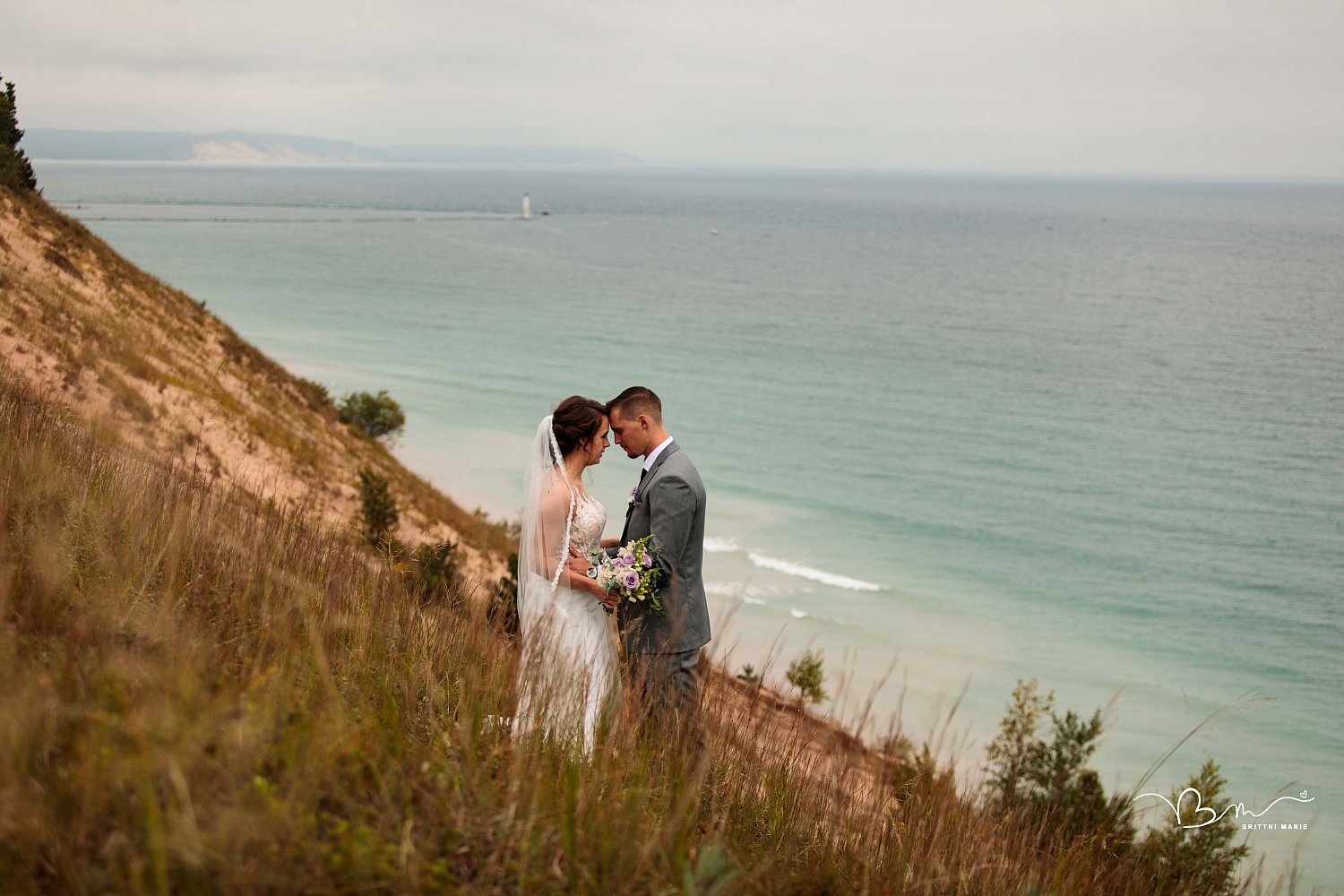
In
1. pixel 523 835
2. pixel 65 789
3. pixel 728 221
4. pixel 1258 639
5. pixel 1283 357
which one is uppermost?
pixel 728 221

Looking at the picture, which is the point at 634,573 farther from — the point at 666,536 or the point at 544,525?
the point at 544,525

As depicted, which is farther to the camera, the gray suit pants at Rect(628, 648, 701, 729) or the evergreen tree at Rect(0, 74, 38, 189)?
the evergreen tree at Rect(0, 74, 38, 189)

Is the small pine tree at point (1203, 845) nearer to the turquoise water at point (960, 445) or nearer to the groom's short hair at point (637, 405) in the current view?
the turquoise water at point (960, 445)

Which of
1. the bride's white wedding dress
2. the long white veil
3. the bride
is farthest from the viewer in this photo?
the long white veil

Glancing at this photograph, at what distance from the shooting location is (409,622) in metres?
4.64

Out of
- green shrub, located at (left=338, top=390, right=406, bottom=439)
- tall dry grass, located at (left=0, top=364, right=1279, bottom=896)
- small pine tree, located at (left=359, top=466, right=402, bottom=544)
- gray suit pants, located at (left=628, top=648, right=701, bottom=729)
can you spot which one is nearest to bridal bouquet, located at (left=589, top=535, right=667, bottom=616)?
gray suit pants, located at (left=628, top=648, right=701, bottom=729)

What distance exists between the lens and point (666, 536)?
5.80 meters

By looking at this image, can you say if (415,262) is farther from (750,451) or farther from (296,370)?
(750,451)

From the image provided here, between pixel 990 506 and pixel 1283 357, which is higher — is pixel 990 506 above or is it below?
below

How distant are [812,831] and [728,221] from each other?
192129 millimetres

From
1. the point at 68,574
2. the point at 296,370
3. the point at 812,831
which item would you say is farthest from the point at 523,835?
the point at 296,370

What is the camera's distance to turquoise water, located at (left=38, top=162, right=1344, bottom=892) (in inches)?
957

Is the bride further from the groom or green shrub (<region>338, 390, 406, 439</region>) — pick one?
green shrub (<region>338, 390, 406, 439</region>)

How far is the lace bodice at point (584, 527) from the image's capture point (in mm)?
6434
